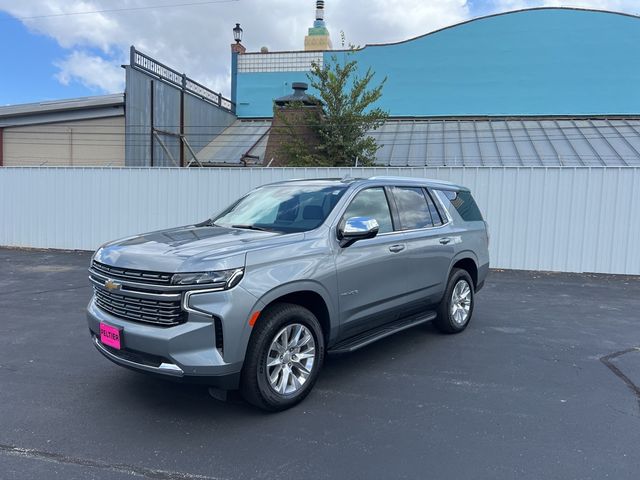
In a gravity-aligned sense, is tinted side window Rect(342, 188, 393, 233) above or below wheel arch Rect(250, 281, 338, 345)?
above

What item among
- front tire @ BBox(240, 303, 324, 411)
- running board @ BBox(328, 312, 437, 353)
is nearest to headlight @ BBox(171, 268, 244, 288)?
front tire @ BBox(240, 303, 324, 411)

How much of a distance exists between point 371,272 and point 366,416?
1304 millimetres

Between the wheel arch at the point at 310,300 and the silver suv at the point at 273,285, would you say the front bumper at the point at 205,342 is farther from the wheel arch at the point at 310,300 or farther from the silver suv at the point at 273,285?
the wheel arch at the point at 310,300

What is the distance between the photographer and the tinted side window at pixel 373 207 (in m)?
4.65

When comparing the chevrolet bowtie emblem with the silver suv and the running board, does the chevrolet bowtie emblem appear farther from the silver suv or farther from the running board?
the running board

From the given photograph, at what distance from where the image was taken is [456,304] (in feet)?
19.9

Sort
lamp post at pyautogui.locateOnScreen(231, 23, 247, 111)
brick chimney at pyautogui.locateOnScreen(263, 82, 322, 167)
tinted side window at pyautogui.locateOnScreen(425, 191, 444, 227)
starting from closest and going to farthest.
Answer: tinted side window at pyautogui.locateOnScreen(425, 191, 444, 227) → brick chimney at pyautogui.locateOnScreen(263, 82, 322, 167) → lamp post at pyautogui.locateOnScreen(231, 23, 247, 111)

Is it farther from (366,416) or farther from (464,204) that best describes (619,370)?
(366,416)

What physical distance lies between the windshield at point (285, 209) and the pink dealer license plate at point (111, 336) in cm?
146

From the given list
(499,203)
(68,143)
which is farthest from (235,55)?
(499,203)

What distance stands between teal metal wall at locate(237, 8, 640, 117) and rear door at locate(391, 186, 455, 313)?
1828cm

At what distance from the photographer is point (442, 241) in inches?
221

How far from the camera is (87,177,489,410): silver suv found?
3.38 metres

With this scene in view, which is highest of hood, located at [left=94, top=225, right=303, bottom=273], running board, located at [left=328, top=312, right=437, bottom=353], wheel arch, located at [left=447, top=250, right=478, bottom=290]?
hood, located at [left=94, top=225, right=303, bottom=273]
